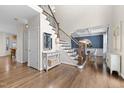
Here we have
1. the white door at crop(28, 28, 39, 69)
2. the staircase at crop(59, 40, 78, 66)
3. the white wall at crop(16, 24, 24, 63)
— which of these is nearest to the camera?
the white door at crop(28, 28, 39, 69)

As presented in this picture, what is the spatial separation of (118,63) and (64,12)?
5200 millimetres

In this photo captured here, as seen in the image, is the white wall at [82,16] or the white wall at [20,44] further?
the white wall at [20,44]

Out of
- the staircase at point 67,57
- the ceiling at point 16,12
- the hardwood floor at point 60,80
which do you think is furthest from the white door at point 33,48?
the staircase at point 67,57

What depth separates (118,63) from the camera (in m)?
3.79

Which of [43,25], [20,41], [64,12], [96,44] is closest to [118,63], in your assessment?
[43,25]

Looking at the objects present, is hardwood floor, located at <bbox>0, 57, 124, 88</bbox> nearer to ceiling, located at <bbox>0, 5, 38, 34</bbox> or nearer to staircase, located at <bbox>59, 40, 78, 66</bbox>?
staircase, located at <bbox>59, 40, 78, 66</bbox>

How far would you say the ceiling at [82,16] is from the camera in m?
5.38

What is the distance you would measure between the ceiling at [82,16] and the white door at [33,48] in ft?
10.2

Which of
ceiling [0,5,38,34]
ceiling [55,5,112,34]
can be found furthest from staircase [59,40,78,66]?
ceiling [0,5,38,34]

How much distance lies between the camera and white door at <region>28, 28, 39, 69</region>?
4570 millimetres

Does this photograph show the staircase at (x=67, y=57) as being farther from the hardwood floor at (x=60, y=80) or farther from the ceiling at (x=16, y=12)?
the ceiling at (x=16, y=12)

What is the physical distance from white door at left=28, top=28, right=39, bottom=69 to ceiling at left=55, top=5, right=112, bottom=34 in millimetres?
3105

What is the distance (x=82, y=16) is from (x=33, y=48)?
3.79m
